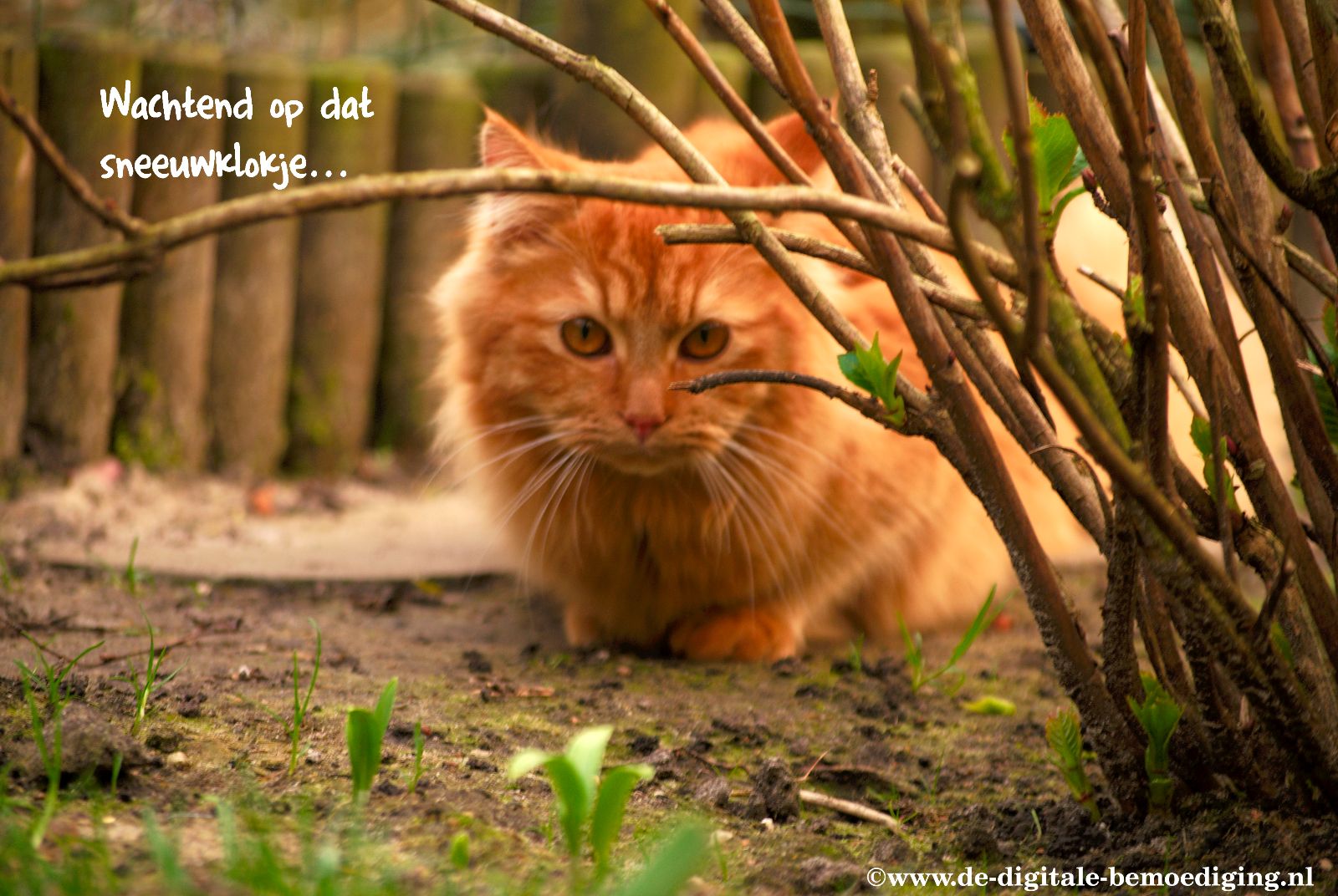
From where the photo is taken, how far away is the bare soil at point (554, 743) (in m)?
1.39

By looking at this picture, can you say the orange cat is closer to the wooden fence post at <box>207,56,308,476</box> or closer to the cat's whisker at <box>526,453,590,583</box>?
the cat's whisker at <box>526,453,590,583</box>

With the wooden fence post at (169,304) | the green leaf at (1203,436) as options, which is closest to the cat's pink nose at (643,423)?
the green leaf at (1203,436)

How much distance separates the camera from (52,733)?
4.73ft

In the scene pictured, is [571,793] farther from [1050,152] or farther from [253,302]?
[253,302]

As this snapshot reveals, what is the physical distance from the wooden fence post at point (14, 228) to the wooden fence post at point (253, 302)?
59 cm

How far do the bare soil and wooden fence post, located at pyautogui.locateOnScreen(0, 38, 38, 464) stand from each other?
80 cm

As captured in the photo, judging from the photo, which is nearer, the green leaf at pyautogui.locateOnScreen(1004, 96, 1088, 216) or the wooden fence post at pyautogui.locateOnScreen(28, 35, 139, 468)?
the green leaf at pyautogui.locateOnScreen(1004, 96, 1088, 216)

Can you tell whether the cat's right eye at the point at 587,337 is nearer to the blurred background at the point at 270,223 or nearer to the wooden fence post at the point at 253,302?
the blurred background at the point at 270,223

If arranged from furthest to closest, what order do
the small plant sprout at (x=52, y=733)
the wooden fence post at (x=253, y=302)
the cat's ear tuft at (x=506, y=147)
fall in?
the wooden fence post at (x=253, y=302)
the cat's ear tuft at (x=506, y=147)
the small plant sprout at (x=52, y=733)

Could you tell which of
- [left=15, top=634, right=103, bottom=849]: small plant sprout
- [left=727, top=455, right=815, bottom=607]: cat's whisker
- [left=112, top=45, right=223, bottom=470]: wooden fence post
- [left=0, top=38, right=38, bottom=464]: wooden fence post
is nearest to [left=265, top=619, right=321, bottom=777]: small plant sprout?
[left=15, top=634, right=103, bottom=849]: small plant sprout

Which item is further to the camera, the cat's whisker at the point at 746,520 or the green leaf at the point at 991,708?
the cat's whisker at the point at 746,520

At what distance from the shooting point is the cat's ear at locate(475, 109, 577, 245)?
2.35 meters

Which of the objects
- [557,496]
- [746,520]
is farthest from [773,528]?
[557,496]

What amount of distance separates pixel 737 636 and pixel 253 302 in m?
2.22
